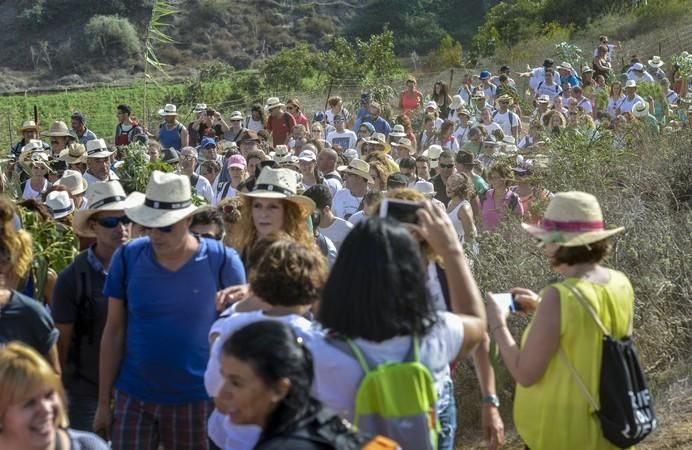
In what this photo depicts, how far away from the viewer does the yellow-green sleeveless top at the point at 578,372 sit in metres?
4.25

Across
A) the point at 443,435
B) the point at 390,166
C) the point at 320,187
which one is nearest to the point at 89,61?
the point at 390,166

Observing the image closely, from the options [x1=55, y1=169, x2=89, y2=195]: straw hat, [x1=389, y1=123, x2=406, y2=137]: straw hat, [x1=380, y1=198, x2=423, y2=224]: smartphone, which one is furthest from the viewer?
[x1=389, y1=123, x2=406, y2=137]: straw hat

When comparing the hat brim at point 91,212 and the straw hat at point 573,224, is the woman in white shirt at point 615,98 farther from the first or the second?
the straw hat at point 573,224

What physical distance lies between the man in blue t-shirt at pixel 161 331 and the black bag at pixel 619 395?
1.74m

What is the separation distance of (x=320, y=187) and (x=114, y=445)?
9.68 feet

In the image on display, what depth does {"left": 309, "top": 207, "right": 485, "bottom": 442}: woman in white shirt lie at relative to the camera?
3.44 metres

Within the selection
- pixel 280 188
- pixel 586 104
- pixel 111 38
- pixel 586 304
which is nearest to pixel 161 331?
pixel 280 188

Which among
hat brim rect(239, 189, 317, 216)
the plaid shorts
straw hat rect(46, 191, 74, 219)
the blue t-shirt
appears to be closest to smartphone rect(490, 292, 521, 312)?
the blue t-shirt

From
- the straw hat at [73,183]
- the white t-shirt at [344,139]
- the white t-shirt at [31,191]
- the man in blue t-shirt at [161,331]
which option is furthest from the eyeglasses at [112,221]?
the white t-shirt at [344,139]

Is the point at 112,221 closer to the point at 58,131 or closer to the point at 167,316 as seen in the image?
the point at 167,316

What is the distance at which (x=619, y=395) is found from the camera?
4.27m

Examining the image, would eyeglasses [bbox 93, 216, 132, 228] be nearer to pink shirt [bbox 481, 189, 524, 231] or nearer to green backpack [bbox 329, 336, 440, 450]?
green backpack [bbox 329, 336, 440, 450]

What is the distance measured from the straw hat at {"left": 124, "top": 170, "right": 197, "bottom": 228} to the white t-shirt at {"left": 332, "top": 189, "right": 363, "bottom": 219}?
14.2ft

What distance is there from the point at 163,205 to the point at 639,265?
3.53 meters
